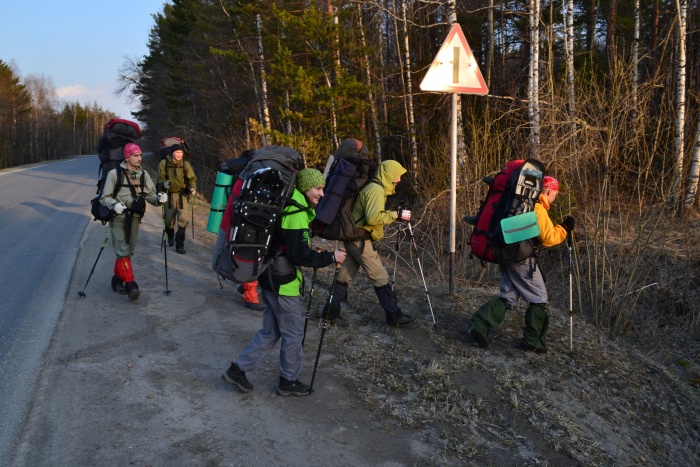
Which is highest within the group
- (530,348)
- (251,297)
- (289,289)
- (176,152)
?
(176,152)

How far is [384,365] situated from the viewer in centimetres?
510

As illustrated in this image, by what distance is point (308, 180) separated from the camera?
14.6 ft

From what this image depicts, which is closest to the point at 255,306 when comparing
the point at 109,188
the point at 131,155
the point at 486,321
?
the point at 109,188

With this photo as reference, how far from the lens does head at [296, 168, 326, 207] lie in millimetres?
4441

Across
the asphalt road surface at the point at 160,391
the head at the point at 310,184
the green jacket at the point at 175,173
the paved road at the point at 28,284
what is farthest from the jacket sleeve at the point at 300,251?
the green jacket at the point at 175,173

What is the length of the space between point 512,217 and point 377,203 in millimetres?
1383

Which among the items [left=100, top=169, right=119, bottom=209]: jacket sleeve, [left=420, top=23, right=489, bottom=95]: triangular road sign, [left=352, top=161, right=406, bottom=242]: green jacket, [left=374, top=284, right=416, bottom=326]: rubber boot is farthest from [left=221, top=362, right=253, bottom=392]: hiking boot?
[left=420, top=23, right=489, bottom=95]: triangular road sign

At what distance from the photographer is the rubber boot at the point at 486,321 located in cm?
547

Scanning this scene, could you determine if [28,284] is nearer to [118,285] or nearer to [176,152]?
[118,285]

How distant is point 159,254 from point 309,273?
2785 mm

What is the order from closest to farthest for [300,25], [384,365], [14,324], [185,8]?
[384,365] → [14,324] → [300,25] → [185,8]

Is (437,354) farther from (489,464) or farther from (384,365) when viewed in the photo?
(489,464)

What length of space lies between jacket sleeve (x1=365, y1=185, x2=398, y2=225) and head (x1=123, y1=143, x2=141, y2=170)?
3.13 m

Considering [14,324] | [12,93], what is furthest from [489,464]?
[12,93]
